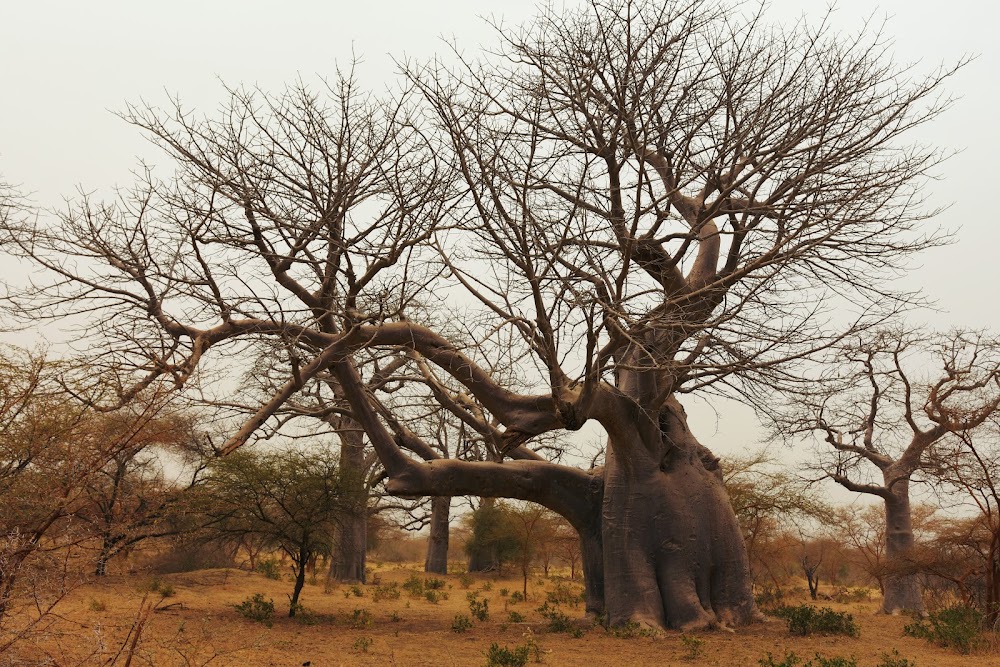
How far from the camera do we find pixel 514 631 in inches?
368

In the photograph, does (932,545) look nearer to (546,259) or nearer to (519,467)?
(519,467)

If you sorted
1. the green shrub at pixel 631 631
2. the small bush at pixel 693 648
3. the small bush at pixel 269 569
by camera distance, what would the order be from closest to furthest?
the small bush at pixel 693 648
the green shrub at pixel 631 631
the small bush at pixel 269 569

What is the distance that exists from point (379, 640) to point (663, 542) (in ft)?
11.7

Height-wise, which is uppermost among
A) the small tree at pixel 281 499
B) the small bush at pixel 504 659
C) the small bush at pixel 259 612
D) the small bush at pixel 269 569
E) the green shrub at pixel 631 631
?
the small tree at pixel 281 499

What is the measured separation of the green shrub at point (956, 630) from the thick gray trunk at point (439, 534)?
46.5 feet

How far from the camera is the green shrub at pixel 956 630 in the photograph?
7926 mm

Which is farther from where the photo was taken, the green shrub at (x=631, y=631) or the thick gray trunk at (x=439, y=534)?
the thick gray trunk at (x=439, y=534)

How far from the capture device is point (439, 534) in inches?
874

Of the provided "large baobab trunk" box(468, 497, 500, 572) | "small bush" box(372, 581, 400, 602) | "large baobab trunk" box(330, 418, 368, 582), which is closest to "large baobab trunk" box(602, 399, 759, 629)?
"small bush" box(372, 581, 400, 602)

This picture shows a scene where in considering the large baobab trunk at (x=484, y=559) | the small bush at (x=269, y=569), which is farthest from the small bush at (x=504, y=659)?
the large baobab trunk at (x=484, y=559)

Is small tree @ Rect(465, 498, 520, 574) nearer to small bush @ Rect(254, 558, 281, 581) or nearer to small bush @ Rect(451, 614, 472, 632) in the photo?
small bush @ Rect(254, 558, 281, 581)

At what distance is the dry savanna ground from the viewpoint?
681 cm

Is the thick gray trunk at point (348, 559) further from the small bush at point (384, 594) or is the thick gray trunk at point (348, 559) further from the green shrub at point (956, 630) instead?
the green shrub at point (956, 630)

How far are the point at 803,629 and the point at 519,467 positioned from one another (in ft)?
12.5
